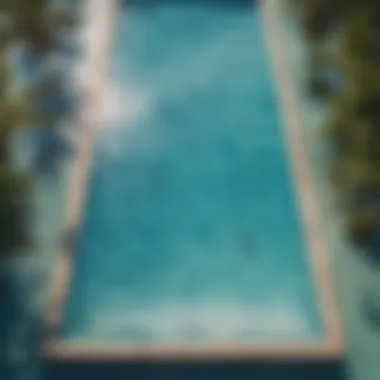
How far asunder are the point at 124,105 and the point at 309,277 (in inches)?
57.4

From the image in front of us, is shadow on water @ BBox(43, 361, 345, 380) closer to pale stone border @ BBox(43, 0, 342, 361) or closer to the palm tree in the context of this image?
pale stone border @ BBox(43, 0, 342, 361)

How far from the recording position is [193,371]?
320cm

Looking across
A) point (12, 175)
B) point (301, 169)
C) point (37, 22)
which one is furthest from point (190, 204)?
point (37, 22)

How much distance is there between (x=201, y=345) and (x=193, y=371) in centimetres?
11

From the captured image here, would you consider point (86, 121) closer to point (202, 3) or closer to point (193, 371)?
point (202, 3)

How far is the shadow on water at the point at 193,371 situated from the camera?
3.18 m

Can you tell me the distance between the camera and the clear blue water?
340 cm

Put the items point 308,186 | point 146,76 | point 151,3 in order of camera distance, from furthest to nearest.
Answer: point 151,3 < point 146,76 < point 308,186

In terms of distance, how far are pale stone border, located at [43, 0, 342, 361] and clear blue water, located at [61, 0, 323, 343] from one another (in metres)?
0.05

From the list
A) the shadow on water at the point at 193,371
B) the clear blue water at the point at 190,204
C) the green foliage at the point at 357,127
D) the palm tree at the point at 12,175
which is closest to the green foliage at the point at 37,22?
the clear blue water at the point at 190,204

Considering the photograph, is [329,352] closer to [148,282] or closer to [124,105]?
[148,282]

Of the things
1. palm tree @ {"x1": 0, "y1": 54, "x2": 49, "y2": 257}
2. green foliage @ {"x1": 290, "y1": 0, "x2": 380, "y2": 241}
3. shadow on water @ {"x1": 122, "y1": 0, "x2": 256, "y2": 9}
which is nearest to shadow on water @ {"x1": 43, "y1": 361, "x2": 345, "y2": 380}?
palm tree @ {"x1": 0, "y1": 54, "x2": 49, "y2": 257}

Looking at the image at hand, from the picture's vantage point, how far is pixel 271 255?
3.67 meters

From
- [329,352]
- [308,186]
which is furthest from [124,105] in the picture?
[329,352]
